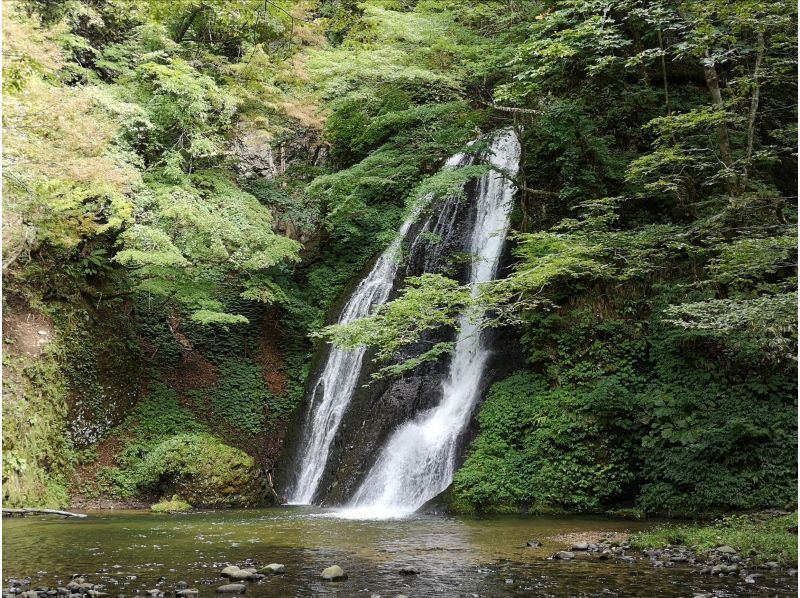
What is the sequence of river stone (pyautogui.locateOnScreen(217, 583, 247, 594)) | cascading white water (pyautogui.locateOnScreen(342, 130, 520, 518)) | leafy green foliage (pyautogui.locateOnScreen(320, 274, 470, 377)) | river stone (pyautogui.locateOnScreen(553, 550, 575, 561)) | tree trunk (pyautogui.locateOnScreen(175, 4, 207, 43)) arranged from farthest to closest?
tree trunk (pyautogui.locateOnScreen(175, 4, 207, 43)), cascading white water (pyautogui.locateOnScreen(342, 130, 520, 518)), leafy green foliage (pyautogui.locateOnScreen(320, 274, 470, 377)), river stone (pyautogui.locateOnScreen(553, 550, 575, 561)), river stone (pyautogui.locateOnScreen(217, 583, 247, 594))

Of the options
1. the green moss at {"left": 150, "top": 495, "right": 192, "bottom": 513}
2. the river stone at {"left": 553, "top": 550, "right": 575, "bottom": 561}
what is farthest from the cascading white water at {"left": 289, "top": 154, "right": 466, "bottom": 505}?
the river stone at {"left": 553, "top": 550, "right": 575, "bottom": 561}

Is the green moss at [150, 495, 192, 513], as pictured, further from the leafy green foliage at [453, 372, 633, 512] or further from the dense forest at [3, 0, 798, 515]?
the leafy green foliage at [453, 372, 633, 512]

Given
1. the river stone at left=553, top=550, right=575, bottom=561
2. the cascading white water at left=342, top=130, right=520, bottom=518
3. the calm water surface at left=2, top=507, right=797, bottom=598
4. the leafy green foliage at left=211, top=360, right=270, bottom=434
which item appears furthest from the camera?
the leafy green foliage at left=211, top=360, right=270, bottom=434

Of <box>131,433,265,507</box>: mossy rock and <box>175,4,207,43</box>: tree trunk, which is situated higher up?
<box>175,4,207,43</box>: tree trunk

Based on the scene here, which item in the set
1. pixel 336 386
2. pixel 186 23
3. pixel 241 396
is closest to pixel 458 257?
pixel 336 386

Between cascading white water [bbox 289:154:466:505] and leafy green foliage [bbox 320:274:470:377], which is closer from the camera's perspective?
leafy green foliage [bbox 320:274:470:377]

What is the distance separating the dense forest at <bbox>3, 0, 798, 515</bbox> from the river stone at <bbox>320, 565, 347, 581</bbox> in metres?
4.62

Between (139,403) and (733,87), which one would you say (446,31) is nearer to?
(733,87)

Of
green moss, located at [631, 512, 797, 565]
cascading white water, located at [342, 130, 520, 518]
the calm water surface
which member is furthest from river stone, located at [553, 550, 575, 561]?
cascading white water, located at [342, 130, 520, 518]

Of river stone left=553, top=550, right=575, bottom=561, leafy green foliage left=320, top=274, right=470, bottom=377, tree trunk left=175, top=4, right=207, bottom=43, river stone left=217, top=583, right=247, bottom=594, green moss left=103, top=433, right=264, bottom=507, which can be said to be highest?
tree trunk left=175, top=4, right=207, bottom=43

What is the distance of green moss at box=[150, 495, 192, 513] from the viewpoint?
1267 cm

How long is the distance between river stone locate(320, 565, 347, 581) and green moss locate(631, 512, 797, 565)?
3.35 metres

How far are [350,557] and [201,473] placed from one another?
25.0 ft

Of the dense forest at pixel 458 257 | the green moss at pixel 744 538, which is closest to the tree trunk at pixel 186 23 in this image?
the dense forest at pixel 458 257
